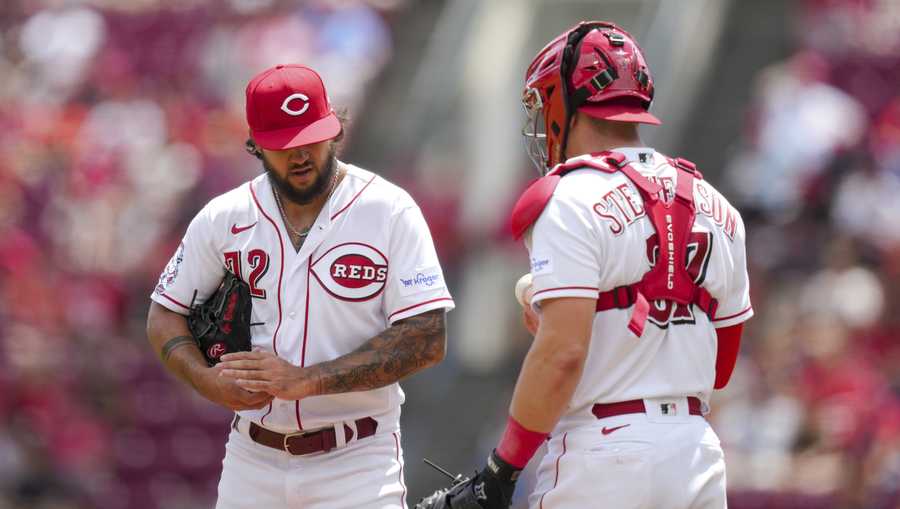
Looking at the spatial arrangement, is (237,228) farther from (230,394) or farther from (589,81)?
(589,81)

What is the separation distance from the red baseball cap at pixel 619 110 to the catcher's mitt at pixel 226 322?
1216 mm

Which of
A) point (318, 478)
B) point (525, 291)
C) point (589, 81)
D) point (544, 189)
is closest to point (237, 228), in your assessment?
point (318, 478)

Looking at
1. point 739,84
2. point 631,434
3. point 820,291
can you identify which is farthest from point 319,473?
point 739,84

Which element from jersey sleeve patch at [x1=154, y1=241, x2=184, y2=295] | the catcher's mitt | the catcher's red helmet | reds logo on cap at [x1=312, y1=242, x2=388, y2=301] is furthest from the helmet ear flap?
jersey sleeve patch at [x1=154, y1=241, x2=184, y2=295]

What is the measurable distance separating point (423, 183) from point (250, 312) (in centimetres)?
727

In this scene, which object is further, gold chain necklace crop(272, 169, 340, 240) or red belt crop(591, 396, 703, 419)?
gold chain necklace crop(272, 169, 340, 240)

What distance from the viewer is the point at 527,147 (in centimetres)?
448

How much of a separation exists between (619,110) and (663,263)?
1.50 ft

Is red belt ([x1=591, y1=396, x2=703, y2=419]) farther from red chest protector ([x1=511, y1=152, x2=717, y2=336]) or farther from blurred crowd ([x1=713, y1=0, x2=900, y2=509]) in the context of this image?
blurred crowd ([x1=713, y1=0, x2=900, y2=509])

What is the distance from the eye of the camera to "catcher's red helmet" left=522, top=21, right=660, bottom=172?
4.06 meters

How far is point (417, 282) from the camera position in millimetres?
4457

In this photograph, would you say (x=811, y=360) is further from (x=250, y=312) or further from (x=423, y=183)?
(x=250, y=312)

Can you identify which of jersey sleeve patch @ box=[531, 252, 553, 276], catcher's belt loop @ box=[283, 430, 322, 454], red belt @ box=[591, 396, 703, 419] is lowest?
red belt @ box=[591, 396, 703, 419]

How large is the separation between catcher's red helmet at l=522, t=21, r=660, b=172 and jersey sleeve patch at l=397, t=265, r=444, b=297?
539 mm
